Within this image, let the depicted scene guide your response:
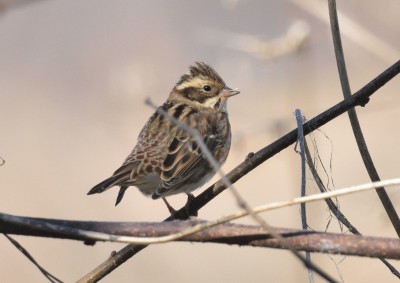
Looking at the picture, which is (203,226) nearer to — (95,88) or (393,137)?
(393,137)

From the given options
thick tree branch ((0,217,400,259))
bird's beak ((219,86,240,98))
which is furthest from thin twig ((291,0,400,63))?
thick tree branch ((0,217,400,259))

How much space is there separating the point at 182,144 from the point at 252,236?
3.00 metres

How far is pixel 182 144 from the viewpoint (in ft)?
16.6

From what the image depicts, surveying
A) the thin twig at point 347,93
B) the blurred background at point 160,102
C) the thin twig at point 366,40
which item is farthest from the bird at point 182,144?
the thin twig at point 347,93

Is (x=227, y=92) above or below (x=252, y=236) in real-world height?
above

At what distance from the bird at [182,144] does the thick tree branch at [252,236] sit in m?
2.36

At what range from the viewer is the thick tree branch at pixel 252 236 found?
1.95 metres

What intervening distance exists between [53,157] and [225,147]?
510 cm

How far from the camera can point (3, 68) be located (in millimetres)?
11891

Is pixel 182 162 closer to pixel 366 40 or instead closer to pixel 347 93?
pixel 366 40

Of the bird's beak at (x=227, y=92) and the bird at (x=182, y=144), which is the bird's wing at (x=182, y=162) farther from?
the bird's beak at (x=227, y=92)

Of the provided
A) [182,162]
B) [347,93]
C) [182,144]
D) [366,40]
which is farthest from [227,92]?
[347,93]

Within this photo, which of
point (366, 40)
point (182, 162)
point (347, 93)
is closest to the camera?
point (347, 93)

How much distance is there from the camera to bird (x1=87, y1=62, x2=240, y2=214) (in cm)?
484
